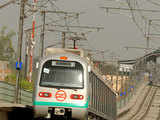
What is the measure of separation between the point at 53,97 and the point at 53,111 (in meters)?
0.53

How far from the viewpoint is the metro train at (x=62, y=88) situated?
59.3 ft

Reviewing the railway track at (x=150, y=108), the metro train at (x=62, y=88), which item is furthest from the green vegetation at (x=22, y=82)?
the metro train at (x=62, y=88)

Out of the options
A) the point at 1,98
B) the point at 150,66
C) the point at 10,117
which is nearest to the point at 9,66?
the point at 1,98

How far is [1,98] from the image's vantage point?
1225 inches

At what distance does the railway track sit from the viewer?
165 feet

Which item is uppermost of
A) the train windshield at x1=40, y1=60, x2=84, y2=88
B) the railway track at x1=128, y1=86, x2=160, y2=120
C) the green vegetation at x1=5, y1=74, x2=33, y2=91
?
the train windshield at x1=40, y1=60, x2=84, y2=88

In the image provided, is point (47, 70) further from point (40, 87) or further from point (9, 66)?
point (9, 66)

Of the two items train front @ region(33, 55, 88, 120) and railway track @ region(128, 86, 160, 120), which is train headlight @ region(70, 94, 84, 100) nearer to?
train front @ region(33, 55, 88, 120)

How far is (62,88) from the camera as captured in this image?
18.3 m

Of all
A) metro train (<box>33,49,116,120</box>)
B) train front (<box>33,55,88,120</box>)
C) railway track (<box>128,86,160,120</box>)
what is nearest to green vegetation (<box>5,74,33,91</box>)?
railway track (<box>128,86,160,120</box>)

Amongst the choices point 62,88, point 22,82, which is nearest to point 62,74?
point 62,88

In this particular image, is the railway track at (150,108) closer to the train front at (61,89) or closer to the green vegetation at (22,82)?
the green vegetation at (22,82)

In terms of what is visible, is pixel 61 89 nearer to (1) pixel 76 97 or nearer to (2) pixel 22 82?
(1) pixel 76 97

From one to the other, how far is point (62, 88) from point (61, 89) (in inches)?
2.2
